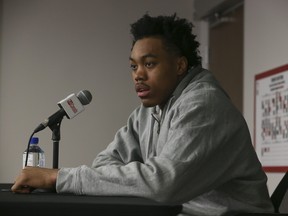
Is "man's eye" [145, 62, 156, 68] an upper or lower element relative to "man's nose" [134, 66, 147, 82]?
upper

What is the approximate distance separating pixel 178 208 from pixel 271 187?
2.74m

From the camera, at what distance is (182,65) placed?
1921 mm

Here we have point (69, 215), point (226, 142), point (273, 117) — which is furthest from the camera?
point (273, 117)

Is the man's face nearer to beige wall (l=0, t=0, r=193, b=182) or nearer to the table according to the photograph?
the table

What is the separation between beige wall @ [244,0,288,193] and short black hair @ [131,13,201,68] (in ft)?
6.30

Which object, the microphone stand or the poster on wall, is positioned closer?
the microphone stand

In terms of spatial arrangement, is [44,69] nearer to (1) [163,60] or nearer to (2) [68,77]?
(2) [68,77]

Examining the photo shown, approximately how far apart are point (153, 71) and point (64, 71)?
120 inches

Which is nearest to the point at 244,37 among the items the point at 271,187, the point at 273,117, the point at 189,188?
the point at 273,117

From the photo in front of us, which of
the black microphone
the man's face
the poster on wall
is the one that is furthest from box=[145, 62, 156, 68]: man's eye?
the poster on wall

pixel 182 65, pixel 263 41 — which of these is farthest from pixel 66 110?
pixel 263 41

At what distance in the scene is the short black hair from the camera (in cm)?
189

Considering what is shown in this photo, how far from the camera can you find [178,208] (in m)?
1.25

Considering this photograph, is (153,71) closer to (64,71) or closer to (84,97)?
(84,97)
